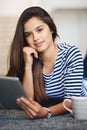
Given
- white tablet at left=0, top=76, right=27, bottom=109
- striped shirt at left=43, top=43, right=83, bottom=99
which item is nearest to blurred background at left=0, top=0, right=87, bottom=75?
striped shirt at left=43, top=43, right=83, bottom=99

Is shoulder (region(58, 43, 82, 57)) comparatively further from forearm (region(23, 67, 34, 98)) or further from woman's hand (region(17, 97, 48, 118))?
woman's hand (region(17, 97, 48, 118))

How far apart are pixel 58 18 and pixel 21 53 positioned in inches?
56.3

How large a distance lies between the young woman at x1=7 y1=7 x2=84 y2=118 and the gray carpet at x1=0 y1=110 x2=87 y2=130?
27 cm

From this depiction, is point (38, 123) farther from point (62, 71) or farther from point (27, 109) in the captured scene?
point (62, 71)

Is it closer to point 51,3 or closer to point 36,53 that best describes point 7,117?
point 36,53

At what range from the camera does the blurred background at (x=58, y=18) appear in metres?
2.76

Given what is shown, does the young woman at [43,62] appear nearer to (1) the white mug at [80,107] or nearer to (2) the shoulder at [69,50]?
(2) the shoulder at [69,50]

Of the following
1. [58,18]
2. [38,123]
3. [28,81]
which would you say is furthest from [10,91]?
[58,18]

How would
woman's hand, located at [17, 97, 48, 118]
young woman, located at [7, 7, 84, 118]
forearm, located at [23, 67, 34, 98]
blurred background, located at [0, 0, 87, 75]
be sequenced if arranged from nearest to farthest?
woman's hand, located at [17, 97, 48, 118]
young woman, located at [7, 7, 84, 118]
forearm, located at [23, 67, 34, 98]
blurred background, located at [0, 0, 87, 75]

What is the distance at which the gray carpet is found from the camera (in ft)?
3.01

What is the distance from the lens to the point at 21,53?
60.9 inches

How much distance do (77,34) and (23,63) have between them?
1419mm

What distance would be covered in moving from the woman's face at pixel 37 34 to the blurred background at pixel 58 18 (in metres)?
1.30

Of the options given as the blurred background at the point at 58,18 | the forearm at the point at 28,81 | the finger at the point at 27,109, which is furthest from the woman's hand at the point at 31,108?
the blurred background at the point at 58,18
